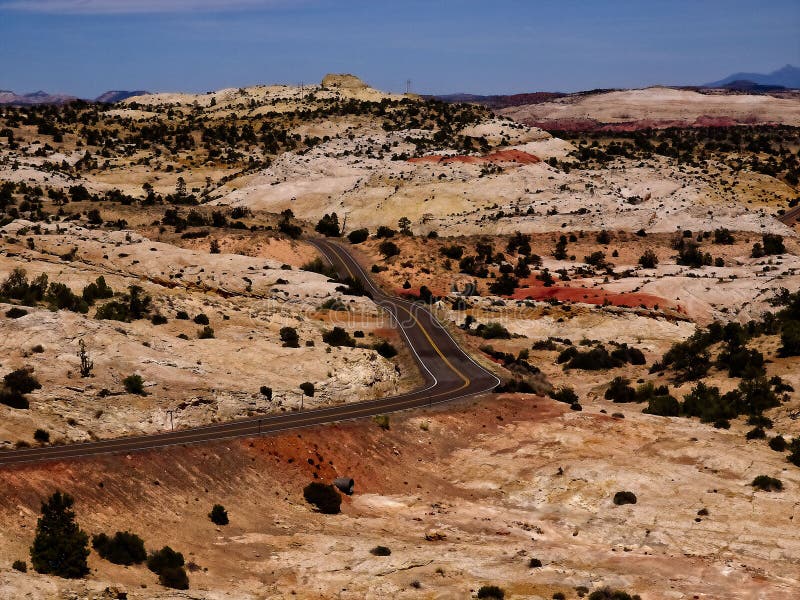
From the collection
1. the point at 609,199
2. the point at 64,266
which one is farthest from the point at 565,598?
the point at 609,199

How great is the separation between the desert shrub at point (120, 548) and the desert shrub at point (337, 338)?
1449 inches

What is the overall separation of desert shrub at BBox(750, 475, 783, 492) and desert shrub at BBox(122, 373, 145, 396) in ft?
120

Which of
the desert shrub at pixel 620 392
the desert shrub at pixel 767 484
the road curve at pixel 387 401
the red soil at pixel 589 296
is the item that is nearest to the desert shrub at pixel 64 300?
the road curve at pixel 387 401

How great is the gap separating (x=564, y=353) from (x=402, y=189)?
71.5 metres

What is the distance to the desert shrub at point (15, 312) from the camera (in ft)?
192

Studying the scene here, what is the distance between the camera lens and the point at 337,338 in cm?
7481

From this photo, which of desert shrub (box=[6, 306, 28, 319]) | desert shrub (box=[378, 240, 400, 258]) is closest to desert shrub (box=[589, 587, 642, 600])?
desert shrub (box=[6, 306, 28, 319])

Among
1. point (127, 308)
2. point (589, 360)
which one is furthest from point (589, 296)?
point (127, 308)

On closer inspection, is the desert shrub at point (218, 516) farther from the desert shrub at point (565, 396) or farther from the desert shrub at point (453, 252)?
the desert shrub at point (453, 252)

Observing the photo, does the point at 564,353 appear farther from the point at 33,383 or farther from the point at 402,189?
the point at 402,189

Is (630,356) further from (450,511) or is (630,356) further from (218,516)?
(218,516)

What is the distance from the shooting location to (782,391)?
6419cm

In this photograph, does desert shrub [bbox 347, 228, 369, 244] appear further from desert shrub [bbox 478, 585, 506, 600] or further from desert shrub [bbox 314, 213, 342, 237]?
desert shrub [bbox 478, 585, 506, 600]

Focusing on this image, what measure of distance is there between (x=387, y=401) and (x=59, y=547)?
32.2 metres
